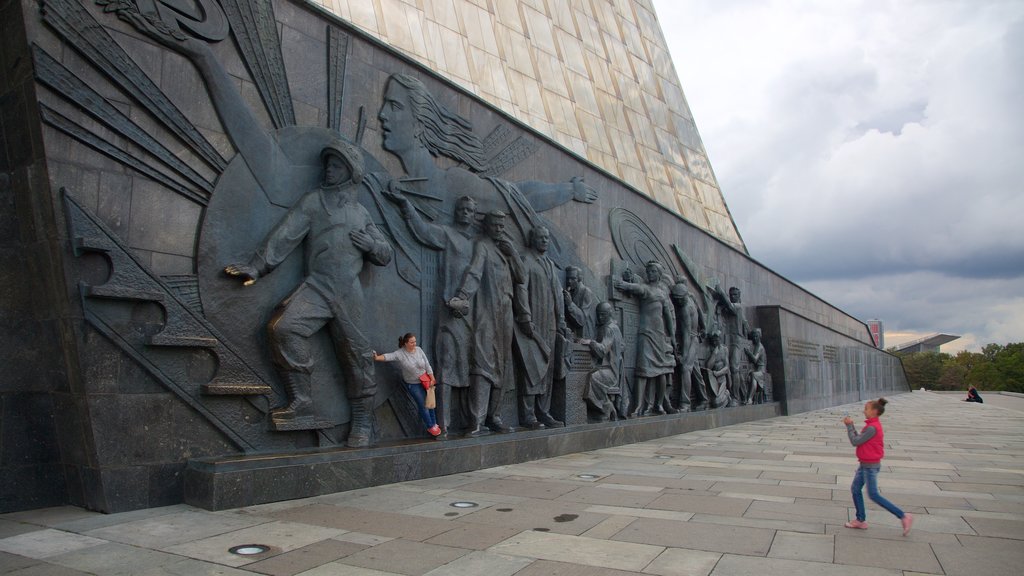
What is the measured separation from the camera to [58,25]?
5629mm

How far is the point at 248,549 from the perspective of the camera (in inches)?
179

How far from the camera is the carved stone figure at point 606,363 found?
11.7 m

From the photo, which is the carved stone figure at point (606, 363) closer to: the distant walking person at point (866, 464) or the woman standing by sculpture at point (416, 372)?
the woman standing by sculpture at point (416, 372)

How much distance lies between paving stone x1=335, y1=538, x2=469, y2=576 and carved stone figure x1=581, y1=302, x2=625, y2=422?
6.96 m

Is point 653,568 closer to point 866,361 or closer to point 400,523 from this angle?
point 400,523

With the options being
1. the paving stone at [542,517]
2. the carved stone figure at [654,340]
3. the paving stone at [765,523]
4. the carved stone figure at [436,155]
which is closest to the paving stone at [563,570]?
the paving stone at [542,517]

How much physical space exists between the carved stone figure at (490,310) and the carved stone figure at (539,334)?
12.2 inches

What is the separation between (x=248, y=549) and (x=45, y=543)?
1362 millimetres

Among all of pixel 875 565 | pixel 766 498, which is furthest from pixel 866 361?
pixel 875 565

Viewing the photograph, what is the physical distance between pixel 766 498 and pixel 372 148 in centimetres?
565

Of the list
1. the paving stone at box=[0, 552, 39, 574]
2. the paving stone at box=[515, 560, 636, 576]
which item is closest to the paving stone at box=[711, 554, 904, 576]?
the paving stone at box=[515, 560, 636, 576]

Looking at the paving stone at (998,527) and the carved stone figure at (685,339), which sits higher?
the carved stone figure at (685,339)

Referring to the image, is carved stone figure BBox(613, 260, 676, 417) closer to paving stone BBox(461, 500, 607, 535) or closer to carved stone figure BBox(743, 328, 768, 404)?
carved stone figure BBox(743, 328, 768, 404)

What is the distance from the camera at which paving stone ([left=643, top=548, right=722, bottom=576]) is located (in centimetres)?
419
